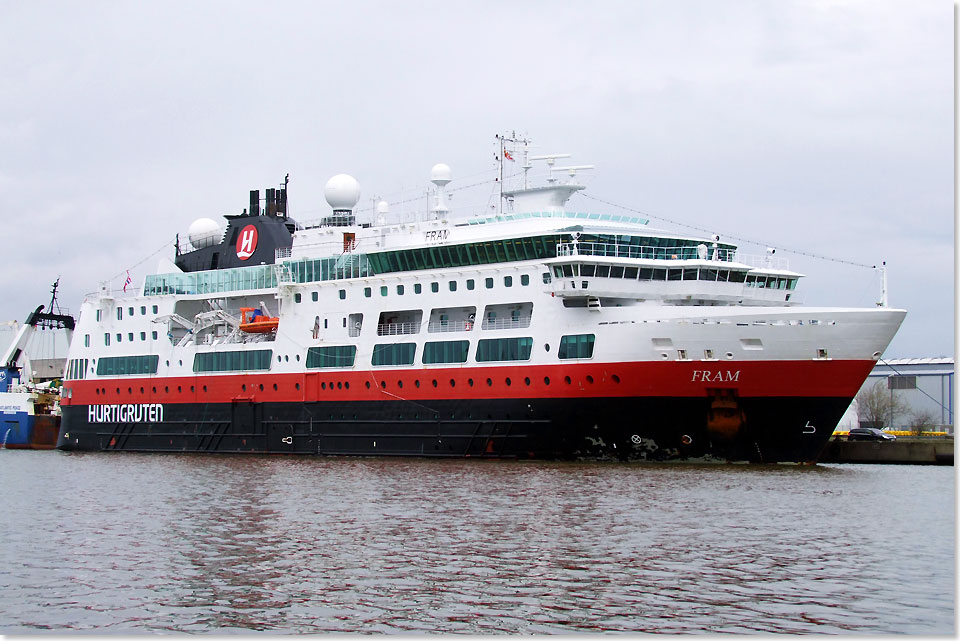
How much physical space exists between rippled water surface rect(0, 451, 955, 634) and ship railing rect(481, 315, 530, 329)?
7.24m

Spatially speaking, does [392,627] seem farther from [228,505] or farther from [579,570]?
[228,505]

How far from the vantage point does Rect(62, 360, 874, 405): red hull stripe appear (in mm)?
36062

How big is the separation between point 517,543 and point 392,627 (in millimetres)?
6330

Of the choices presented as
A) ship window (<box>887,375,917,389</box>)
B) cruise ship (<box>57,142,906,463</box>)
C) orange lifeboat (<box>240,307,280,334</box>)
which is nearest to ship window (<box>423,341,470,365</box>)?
cruise ship (<box>57,142,906,463</box>)

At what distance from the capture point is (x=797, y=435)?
36.7 m

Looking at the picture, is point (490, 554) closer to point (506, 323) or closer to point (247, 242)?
point (506, 323)

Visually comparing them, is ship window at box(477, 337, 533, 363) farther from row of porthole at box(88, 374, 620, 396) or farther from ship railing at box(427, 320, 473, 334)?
ship railing at box(427, 320, 473, 334)

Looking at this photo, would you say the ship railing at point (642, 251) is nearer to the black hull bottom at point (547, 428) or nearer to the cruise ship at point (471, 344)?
the cruise ship at point (471, 344)

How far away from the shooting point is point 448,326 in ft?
139

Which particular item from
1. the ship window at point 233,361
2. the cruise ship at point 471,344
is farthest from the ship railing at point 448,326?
the ship window at point 233,361

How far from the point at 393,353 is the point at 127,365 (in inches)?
611

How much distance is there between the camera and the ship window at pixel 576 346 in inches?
1496

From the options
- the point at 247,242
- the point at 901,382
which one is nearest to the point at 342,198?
the point at 247,242

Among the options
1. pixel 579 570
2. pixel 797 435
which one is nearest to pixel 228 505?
pixel 579 570
